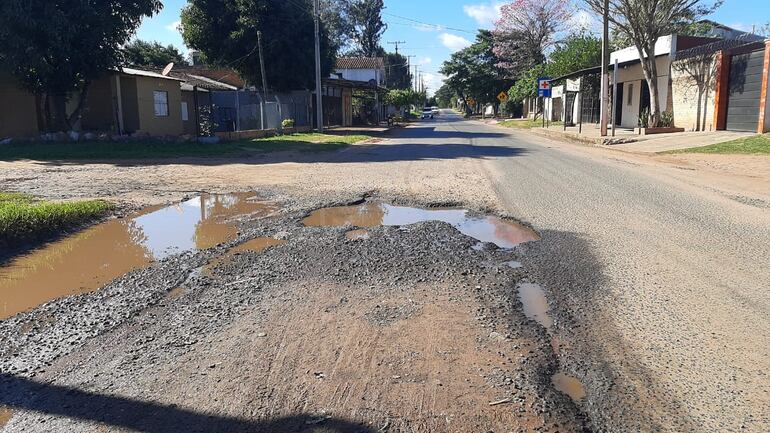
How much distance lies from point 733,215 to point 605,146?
16.9 meters

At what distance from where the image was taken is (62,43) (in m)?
20.5

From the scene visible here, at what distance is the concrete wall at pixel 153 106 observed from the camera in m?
26.0

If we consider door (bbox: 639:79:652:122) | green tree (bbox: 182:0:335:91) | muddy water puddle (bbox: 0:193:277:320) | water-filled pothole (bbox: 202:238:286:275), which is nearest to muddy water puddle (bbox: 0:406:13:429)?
muddy water puddle (bbox: 0:193:277:320)

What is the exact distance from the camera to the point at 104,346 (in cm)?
427

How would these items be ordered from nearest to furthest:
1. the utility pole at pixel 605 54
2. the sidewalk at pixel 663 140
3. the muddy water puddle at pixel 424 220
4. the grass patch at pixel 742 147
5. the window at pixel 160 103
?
the muddy water puddle at pixel 424 220
the grass patch at pixel 742 147
the sidewalk at pixel 663 140
the utility pole at pixel 605 54
the window at pixel 160 103

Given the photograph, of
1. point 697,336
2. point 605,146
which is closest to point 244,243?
point 697,336

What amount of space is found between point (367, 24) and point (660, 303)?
86352mm

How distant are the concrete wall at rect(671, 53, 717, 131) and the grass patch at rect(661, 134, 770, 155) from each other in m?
4.88

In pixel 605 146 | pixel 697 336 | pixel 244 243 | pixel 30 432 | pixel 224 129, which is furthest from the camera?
pixel 224 129

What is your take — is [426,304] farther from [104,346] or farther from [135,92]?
[135,92]

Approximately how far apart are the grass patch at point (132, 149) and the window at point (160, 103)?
5508mm

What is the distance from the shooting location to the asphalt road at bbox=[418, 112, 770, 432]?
→ 3447 mm

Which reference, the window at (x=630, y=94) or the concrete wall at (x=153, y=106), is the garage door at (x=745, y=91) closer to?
the window at (x=630, y=94)

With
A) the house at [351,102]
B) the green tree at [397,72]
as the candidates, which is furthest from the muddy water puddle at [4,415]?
the green tree at [397,72]
